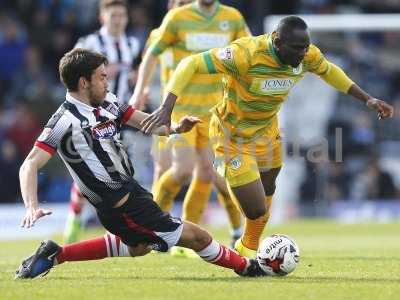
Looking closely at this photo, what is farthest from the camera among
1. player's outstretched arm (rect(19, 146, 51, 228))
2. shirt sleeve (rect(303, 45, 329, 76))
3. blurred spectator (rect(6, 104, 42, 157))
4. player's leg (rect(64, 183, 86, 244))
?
blurred spectator (rect(6, 104, 42, 157))

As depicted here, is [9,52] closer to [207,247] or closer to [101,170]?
[101,170]

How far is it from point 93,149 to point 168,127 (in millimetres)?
599

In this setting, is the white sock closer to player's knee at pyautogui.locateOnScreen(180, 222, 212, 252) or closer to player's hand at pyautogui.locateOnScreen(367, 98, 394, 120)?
player's knee at pyautogui.locateOnScreen(180, 222, 212, 252)

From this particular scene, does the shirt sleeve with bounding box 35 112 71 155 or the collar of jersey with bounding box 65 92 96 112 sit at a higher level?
the collar of jersey with bounding box 65 92 96 112

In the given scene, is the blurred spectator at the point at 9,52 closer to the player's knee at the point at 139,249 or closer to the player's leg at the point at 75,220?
the player's leg at the point at 75,220

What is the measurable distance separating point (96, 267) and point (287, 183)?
30.4 ft

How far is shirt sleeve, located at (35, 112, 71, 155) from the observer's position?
729cm

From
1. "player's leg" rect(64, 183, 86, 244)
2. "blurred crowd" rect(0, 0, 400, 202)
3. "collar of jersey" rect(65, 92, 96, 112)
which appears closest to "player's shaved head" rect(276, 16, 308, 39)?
"collar of jersey" rect(65, 92, 96, 112)

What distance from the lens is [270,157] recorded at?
8859mm

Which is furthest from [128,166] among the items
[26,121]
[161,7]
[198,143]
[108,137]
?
[161,7]

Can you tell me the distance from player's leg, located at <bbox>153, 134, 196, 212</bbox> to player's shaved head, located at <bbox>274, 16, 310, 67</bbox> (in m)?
2.53

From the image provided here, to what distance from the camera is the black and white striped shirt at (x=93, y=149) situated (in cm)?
740

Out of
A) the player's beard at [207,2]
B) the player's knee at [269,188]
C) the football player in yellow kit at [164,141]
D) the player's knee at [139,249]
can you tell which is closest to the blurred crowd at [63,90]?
the football player in yellow kit at [164,141]

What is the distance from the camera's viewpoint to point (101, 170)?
751cm
